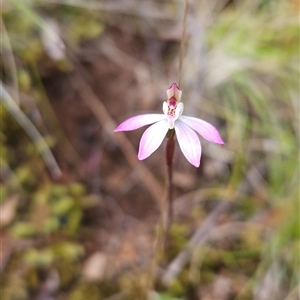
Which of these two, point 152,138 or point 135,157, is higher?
point 135,157

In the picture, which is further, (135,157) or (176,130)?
(135,157)

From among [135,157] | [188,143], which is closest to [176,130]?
[188,143]

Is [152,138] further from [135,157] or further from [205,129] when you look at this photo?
[135,157]

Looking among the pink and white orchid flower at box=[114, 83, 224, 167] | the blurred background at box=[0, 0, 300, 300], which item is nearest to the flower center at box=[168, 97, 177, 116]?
the pink and white orchid flower at box=[114, 83, 224, 167]

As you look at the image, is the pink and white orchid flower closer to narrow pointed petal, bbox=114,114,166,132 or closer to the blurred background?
narrow pointed petal, bbox=114,114,166,132

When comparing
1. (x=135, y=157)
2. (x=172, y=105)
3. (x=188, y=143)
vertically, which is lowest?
(x=188, y=143)
